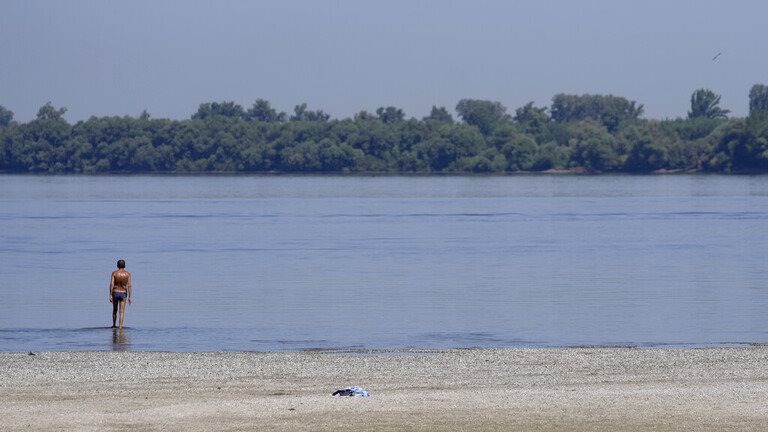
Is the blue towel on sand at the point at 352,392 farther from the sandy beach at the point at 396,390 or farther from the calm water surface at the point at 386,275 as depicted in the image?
the calm water surface at the point at 386,275

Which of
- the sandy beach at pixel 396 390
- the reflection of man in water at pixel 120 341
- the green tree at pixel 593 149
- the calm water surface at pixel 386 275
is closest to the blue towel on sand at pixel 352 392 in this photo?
the sandy beach at pixel 396 390

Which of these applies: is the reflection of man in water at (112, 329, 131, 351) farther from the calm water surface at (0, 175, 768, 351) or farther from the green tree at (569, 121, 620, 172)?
the green tree at (569, 121, 620, 172)

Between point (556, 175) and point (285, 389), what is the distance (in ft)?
565

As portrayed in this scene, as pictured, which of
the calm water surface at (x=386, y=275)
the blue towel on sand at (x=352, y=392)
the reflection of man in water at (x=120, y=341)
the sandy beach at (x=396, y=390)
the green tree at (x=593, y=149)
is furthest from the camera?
the green tree at (x=593, y=149)

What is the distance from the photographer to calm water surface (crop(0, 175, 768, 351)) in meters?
27.1

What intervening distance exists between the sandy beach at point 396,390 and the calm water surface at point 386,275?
3.77 meters

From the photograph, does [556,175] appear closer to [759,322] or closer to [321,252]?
[321,252]

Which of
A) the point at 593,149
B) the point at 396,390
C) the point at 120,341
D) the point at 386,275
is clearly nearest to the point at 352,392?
the point at 396,390

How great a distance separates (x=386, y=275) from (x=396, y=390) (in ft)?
86.2

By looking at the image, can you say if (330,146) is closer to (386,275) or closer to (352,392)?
(386,275)

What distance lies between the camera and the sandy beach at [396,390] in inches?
546

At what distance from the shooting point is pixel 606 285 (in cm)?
3866

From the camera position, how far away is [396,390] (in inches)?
661

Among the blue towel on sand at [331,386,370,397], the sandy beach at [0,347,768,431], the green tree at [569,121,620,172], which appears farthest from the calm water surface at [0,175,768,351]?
the green tree at [569,121,620,172]
